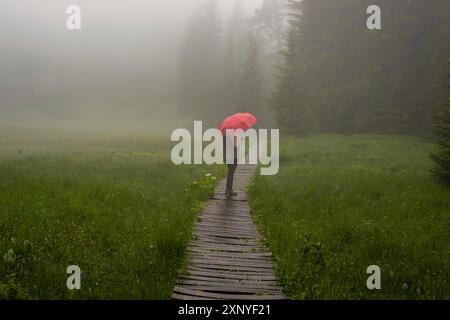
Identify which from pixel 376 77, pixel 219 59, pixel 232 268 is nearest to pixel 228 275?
pixel 232 268

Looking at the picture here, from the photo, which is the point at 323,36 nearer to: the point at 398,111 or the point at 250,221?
the point at 398,111

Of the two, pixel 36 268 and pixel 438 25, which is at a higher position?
pixel 438 25

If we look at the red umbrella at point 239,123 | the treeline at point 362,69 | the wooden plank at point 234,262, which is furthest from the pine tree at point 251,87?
the wooden plank at point 234,262

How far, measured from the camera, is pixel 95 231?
9492mm

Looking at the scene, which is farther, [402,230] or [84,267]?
[402,230]

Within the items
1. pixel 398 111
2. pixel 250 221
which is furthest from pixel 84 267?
pixel 398 111

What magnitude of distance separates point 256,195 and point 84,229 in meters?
6.68

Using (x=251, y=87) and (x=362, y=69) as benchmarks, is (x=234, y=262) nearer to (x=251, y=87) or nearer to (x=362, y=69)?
(x=362, y=69)

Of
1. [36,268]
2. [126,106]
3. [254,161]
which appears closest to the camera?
[36,268]

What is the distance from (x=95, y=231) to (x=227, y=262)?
2958 mm

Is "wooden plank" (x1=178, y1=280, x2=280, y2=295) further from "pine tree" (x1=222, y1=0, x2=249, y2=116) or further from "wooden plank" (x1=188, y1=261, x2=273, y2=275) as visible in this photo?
"pine tree" (x1=222, y1=0, x2=249, y2=116)

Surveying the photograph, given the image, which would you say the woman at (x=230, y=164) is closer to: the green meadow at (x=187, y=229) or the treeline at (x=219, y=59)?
→ the green meadow at (x=187, y=229)

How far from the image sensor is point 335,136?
36.3 m

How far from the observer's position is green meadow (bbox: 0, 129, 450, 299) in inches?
284
